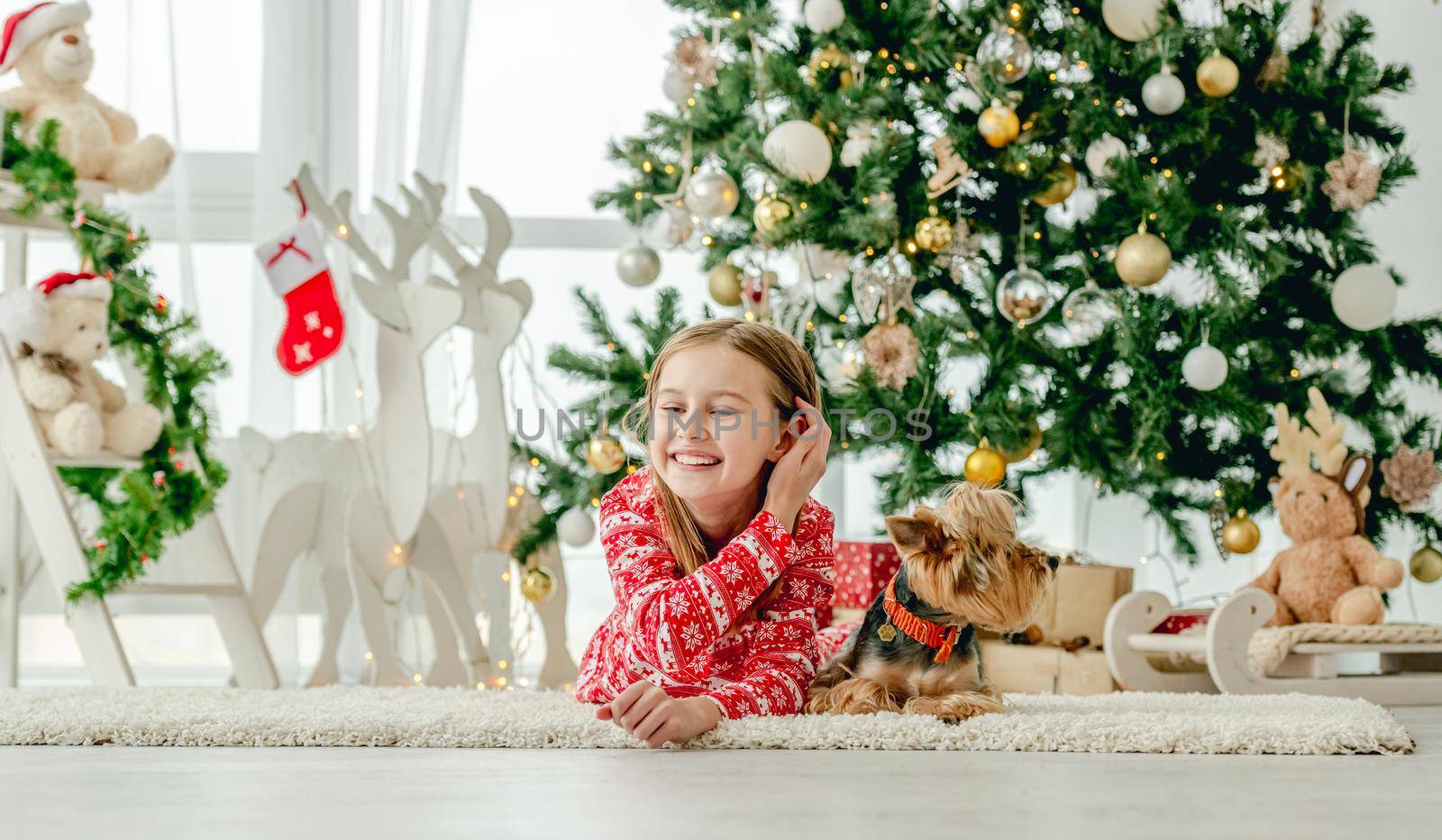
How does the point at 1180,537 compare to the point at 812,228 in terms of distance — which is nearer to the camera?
the point at 812,228

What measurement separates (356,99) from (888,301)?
57.8 inches

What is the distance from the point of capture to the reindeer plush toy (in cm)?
224

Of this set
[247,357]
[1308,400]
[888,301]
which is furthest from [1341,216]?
[247,357]

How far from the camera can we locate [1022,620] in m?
1.31

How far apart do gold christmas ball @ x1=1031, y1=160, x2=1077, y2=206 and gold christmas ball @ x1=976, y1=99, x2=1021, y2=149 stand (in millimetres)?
132

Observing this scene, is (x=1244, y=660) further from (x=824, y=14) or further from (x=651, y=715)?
(x=824, y=14)

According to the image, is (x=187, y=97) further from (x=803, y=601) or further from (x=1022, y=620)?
(x=1022, y=620)

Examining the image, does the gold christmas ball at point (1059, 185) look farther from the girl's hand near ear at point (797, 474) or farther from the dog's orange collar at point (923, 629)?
the dog's orange collar at point (923, 629)

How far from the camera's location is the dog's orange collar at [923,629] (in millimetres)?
1339

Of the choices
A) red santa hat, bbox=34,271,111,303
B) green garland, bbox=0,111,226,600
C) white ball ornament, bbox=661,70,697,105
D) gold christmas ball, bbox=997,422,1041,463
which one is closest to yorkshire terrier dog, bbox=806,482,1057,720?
gold christmas ball, bbox=997,422,1041,463

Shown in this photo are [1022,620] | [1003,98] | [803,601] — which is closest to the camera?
[1022,620]

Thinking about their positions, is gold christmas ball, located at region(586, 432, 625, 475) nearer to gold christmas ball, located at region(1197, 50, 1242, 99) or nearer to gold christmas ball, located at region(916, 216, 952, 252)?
gold christmas ball, located at region(916, 216, 952, 252)

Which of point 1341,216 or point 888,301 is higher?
point 1341,216

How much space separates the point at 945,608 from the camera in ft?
4.28
